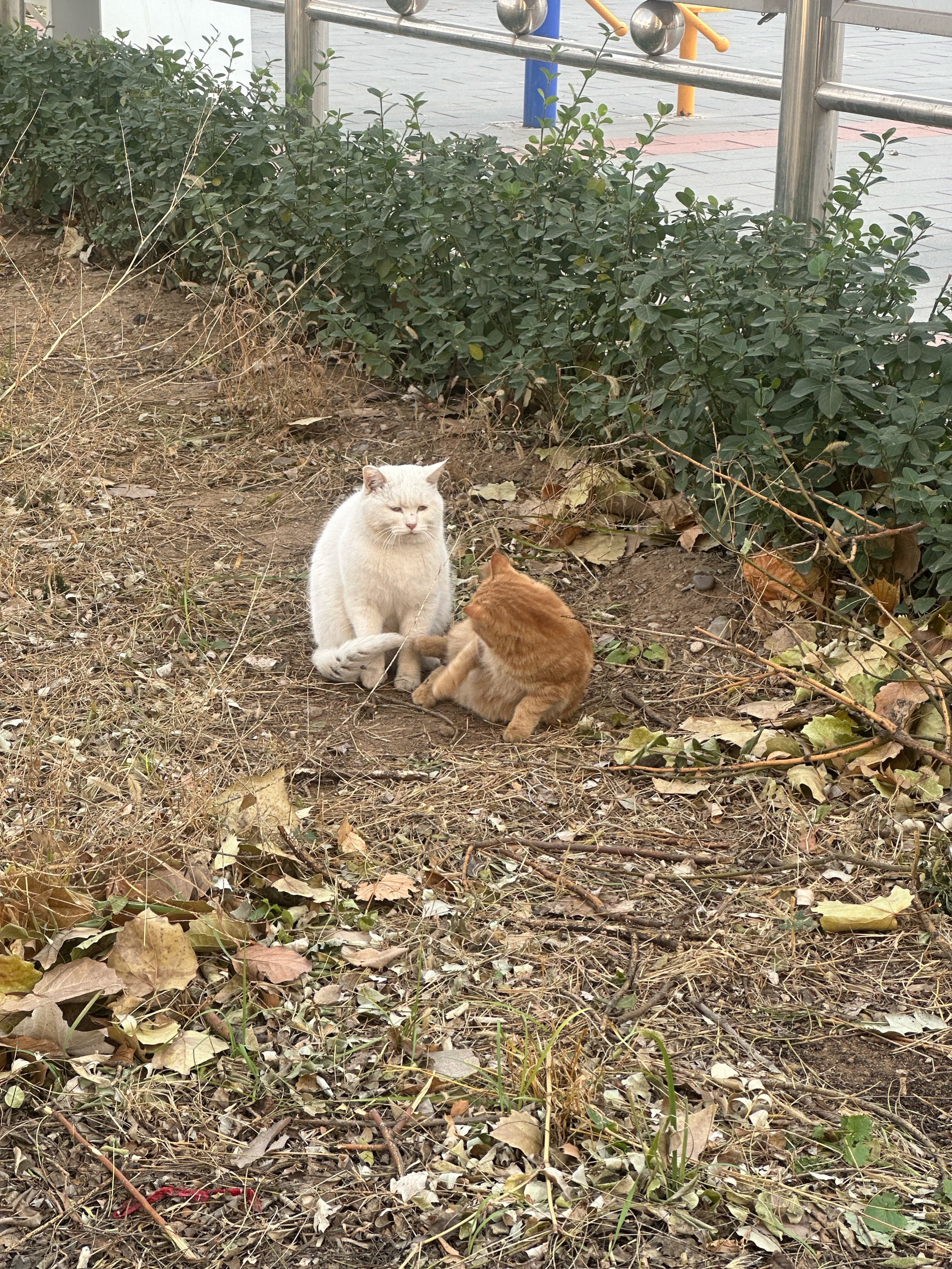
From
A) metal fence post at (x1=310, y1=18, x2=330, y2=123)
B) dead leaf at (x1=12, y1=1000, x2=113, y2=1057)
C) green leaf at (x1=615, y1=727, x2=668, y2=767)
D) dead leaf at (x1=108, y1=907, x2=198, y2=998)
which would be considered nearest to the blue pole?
metal fence post at (x1=310, y1=18, x2=330, y2=123)

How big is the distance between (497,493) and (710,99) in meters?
1.90

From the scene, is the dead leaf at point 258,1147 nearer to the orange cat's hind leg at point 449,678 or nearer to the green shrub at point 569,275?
the orange cat's hind leg at point 449,678

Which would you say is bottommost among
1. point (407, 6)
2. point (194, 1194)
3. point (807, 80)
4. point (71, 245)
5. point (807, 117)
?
point (194, 1194)

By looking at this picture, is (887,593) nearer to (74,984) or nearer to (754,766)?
(754,766)

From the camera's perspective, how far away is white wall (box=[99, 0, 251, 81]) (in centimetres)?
879

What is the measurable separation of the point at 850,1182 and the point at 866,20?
4039 mm

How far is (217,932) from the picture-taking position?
2734 mm

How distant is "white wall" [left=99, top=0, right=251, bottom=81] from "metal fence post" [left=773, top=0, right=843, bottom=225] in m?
4.60

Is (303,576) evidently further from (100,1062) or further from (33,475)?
(100,1062)

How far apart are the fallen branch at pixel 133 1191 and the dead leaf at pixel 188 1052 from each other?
0.65 ft

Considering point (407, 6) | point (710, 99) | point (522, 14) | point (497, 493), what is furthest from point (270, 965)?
point (407, 6)

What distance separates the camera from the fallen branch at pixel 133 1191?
2.16 meters

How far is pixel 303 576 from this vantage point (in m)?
4.72

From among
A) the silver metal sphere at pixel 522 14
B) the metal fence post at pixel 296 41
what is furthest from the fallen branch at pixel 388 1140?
the metal fence post at pixel 296 41
